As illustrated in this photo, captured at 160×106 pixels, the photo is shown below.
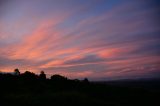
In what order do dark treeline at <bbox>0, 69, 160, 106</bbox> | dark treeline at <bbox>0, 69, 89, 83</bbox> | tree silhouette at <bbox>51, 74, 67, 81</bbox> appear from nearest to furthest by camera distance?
dark treeline at <bbox>0, 69, 160, 106</bbox>, dark treeline at <bbox>0, 69, 89, 83</bbox>, tree silhouette at <bbox>51, 74, 67, 81</bbox>

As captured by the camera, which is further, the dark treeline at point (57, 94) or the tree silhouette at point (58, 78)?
the tree silhouette at point (58, 78)

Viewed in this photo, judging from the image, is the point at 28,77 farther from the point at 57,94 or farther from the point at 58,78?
the point at 57,94

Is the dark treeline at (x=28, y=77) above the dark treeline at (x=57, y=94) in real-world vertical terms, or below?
above

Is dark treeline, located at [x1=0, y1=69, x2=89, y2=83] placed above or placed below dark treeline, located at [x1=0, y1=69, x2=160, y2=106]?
above

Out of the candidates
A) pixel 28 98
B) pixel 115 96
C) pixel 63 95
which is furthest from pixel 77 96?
pixel 115 96

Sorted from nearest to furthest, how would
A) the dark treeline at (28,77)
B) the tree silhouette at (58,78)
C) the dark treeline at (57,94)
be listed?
the dark treeline at (57,94) → the dark treeline at (28,77) → the tree silhouette at (58,78)

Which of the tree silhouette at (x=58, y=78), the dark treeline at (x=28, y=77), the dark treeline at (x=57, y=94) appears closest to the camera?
the dark treeline at (x=57, y=94)

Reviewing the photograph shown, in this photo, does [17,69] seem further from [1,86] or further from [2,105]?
[2,105]

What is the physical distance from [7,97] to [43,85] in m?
10.6

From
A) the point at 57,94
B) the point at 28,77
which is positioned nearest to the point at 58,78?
the point at 28,77

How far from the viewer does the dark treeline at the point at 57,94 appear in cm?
3219

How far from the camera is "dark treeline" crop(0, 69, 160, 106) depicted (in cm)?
3219

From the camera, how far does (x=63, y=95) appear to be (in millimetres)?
35188

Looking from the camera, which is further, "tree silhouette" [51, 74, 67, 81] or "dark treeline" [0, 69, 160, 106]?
"tree silhouette" [51, 74, 67, 81]
